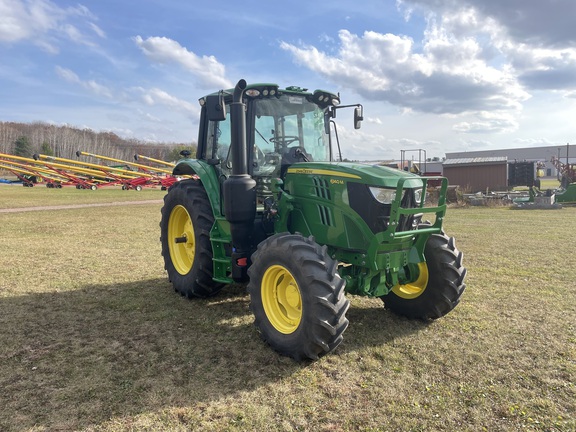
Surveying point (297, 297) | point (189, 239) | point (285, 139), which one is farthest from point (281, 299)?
point (189, 239)

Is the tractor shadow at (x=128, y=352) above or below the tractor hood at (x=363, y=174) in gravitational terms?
below

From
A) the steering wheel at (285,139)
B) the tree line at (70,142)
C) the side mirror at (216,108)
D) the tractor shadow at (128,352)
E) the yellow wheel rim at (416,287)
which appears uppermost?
the tree line at (70,142)

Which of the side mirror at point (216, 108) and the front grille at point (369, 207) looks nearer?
the front grille at point (369, 207)

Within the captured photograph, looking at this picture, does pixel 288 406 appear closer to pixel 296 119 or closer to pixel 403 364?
pixel 403 364

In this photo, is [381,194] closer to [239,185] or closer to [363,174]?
[363,174]

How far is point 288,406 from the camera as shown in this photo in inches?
124

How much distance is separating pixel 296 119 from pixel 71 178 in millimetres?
32875

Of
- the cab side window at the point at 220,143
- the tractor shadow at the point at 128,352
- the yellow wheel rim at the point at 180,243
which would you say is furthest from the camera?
the yellow wheel rim at the point at 180,243

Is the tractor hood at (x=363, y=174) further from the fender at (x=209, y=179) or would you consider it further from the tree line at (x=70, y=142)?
the tree line at (x=70, y=142)

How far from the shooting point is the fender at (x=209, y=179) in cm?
535

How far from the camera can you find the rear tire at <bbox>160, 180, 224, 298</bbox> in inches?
210

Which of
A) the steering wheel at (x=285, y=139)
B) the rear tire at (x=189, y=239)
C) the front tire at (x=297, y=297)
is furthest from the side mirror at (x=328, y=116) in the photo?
the front tire at (x=297, y=297)

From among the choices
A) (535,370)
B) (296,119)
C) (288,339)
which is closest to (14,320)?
(288,339)

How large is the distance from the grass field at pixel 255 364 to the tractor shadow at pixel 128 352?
0.02 meters
